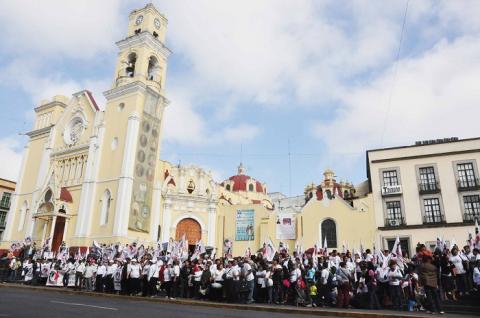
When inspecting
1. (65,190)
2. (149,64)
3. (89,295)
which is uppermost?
(149,64)

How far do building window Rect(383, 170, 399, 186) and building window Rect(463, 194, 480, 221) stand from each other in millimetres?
5023

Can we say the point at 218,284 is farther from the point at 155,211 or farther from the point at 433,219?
the point at 155,211

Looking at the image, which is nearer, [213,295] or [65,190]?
[213,295]

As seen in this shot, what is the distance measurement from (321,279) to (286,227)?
67.4ft

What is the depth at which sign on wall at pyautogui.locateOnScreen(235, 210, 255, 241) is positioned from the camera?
36.2 m

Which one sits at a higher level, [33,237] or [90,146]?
[90,146]

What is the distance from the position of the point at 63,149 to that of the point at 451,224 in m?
35.0

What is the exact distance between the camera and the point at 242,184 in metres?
59.8

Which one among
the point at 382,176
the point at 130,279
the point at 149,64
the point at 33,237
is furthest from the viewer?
the point at 149,64

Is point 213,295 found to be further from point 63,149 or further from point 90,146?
point 63,149

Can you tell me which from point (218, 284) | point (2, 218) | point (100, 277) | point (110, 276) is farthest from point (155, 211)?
point (2, 218)

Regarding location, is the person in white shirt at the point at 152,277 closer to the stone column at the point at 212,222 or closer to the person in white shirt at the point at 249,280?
the person in white shirt at the point at 249,280

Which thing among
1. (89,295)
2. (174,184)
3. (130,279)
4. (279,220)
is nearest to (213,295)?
(130,279)

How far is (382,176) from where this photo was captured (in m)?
31.9
